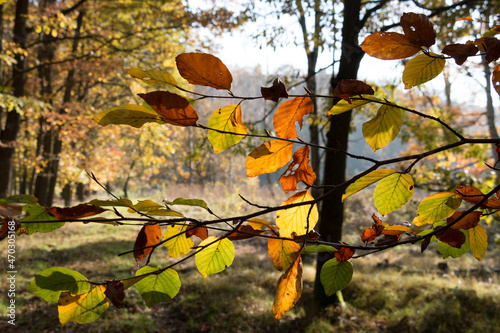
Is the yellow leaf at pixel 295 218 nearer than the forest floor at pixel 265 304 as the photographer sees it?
Yes

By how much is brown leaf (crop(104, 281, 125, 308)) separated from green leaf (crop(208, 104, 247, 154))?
19 cm

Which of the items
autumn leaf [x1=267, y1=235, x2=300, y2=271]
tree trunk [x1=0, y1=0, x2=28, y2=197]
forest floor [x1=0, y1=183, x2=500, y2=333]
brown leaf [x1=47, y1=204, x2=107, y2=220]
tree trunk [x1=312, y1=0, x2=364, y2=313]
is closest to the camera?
brown leaf [x1=47, y1=204, x2=107, y2=220]

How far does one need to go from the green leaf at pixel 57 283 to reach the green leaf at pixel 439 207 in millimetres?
468

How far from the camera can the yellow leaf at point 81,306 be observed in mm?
348

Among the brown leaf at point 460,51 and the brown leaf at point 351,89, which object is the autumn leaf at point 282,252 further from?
the brown leaf at point 460,51

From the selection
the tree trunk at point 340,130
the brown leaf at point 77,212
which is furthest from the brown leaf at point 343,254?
the tree trunk at point 340,130

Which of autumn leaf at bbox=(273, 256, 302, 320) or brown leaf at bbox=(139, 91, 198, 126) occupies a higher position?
brown leaf at bbox=(139, 91, 198, 126)

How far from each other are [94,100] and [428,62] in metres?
13.5

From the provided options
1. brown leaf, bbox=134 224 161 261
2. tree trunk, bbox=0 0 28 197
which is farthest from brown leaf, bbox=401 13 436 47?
tree trunk, bbox=0 0 28 197

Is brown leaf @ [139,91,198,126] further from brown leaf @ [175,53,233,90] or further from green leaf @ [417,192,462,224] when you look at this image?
green leaf @ [417,192,462,224]

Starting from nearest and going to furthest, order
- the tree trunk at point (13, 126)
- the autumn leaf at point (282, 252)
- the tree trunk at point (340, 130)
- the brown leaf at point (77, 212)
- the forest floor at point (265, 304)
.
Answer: the brown leaf at point (77, 212) → the autumn leaf at point (282, 252) → the tree trunk at point (340, 130) → the forest floor at point (265, 304) → the tree trunk at point (13, 126)

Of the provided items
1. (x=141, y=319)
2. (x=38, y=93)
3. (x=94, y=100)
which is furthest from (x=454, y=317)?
(x=94, y=100)

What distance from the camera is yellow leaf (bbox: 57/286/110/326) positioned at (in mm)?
348

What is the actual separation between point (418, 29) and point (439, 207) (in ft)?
0.84
